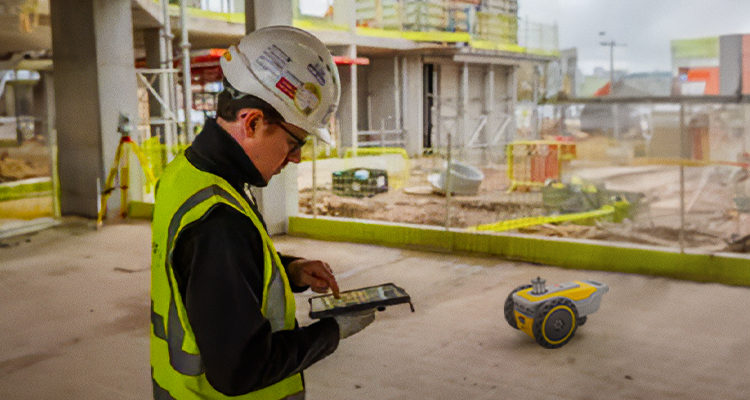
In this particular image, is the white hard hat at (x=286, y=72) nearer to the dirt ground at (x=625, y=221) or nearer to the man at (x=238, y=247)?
the man at (x=238, y=247)

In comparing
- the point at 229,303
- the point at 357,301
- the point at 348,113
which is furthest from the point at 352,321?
the point at 348,113

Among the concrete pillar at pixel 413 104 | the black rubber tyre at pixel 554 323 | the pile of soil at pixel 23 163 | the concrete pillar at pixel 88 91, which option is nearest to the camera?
the black rubber tyre at pixel 554 323

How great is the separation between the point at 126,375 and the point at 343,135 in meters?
20.7

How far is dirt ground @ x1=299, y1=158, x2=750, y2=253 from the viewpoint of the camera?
1020 cm

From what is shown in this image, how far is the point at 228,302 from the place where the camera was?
4.71ft

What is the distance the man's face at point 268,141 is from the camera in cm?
167

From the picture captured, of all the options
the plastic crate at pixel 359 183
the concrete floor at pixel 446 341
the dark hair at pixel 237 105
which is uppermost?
the dark hair at pixel 237 105

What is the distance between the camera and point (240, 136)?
1665mm

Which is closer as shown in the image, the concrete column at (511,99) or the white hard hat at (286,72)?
the white hard hat at (286,72)

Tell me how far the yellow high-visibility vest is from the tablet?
0.52ft

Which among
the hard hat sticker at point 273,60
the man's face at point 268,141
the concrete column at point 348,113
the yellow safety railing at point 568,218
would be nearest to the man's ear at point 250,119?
the man's face at point 268,141

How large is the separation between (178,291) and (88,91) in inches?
430

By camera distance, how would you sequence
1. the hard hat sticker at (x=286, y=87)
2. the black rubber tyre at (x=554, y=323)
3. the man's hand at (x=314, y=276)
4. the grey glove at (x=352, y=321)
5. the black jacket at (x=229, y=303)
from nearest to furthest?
1. the black jacket at (x=229, y=303)
2. the hard hat sticker at (x=286, y=87)
3. the grey glove at (x=352, y=321)
4. the man's hand at (x=314, y=276)
5. the black rubber tyre at (x=554, y=323)

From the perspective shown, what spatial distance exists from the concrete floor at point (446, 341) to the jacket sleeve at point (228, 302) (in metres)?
2.69
